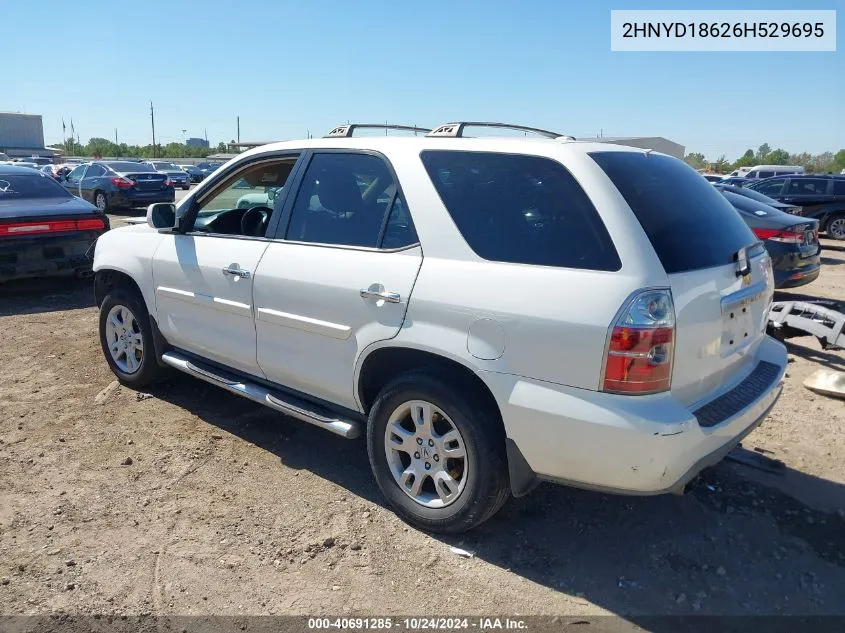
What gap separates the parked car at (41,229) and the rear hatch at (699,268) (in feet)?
23.6

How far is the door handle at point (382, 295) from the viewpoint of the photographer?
3084 mm

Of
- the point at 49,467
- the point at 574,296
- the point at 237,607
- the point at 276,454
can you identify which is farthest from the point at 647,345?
the point at 49,467

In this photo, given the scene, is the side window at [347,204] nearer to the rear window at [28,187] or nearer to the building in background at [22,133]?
the rear window at [28,187]

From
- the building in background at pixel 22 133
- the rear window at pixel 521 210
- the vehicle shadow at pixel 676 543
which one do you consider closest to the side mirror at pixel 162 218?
the vehicle shadow at pixel 676 543

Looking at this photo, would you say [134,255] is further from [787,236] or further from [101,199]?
[101,199]

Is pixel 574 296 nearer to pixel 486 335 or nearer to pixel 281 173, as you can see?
pixel 486 335

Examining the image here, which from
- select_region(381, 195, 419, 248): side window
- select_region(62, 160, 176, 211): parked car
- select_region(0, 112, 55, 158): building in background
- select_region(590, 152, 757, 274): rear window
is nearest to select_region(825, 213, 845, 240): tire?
select_region(590, 152, 757, 274): rear window

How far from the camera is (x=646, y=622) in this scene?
2662 millimetres

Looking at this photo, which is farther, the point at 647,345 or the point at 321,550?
the point at 321,550

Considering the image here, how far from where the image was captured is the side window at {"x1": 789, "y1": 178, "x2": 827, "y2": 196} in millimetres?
15781

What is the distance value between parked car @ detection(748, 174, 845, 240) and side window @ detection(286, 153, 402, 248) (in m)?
15.1

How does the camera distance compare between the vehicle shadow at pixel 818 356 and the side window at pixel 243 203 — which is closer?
the side window at pixel 243 203

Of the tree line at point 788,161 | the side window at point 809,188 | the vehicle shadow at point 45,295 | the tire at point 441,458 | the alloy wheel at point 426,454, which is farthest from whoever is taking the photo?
the tree line at point 788,161

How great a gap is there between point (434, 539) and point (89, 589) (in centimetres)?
155
